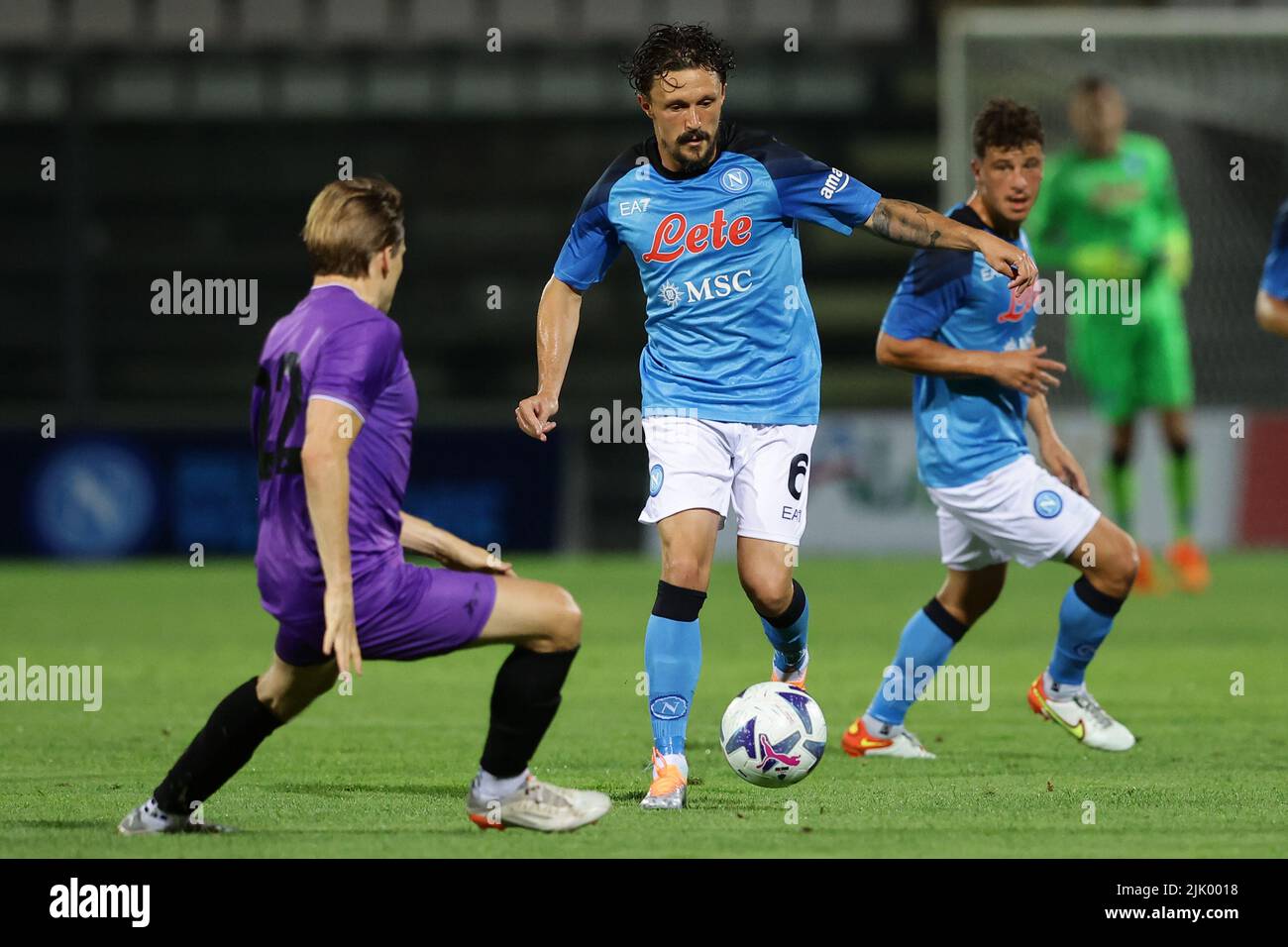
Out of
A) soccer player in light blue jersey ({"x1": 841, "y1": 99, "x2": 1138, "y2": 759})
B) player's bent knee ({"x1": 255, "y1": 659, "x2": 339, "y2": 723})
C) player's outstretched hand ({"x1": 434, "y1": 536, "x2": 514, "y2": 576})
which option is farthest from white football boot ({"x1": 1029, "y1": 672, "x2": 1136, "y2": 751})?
player's bent knee ({"x1": 255, "y1": 659, "x2": 339, "y2": 723})

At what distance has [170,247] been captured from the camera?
1966cm

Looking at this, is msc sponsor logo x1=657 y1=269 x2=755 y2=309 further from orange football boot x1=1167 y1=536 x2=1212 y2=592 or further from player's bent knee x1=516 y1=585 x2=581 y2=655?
orange football boot x1=1167 y1=536 x2=1212 y2=592

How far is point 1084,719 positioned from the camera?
727cm

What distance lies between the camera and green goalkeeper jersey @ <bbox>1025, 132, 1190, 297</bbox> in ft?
44.0

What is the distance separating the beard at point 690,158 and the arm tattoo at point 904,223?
20.4 inches

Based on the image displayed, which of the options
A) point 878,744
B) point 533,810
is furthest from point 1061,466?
point 533,810

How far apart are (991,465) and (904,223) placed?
1.18m

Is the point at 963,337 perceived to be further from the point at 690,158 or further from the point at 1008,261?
the point at 690,158

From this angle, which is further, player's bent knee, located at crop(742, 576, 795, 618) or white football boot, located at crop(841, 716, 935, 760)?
white football boot, located at crop(841, 716, 935, 760)

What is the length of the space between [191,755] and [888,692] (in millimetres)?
2694

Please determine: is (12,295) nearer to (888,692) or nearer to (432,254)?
(432,254)

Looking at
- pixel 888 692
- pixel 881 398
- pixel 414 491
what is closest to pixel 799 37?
pixel 881 398

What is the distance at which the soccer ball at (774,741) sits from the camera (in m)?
5.96

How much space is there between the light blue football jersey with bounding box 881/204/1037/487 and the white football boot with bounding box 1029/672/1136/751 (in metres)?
0.85
